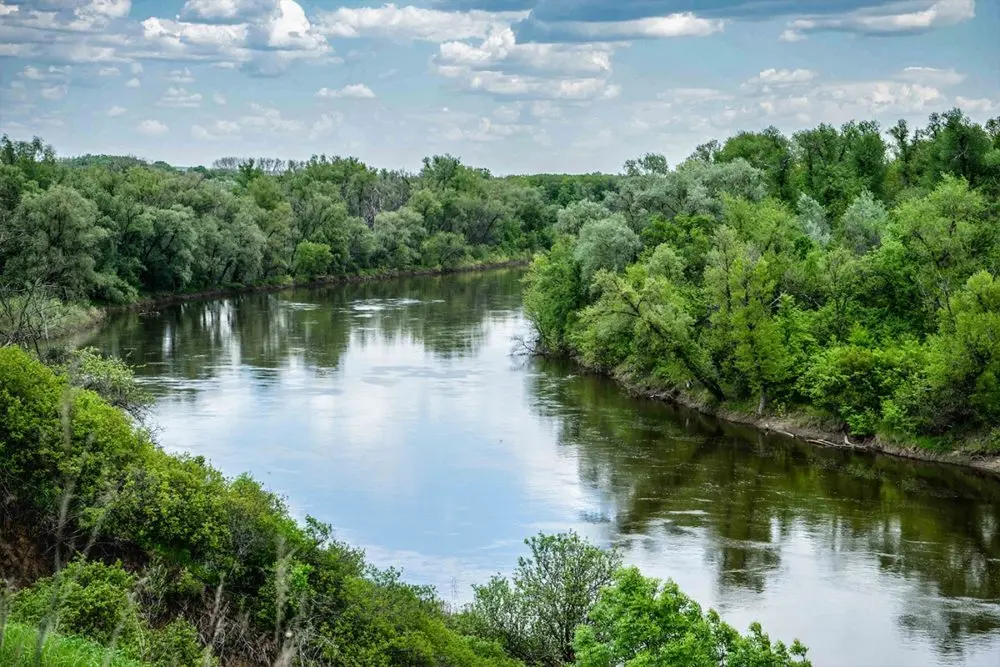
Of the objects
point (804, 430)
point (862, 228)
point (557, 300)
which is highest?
point (862, 228)

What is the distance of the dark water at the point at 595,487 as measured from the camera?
27.0 metres

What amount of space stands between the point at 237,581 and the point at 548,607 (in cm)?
604

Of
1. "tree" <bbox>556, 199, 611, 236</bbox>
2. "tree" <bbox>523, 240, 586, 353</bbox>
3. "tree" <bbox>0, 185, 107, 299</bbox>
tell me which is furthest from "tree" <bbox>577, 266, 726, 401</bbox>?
"tree" <bbox>0, 185, 107, 299</bbox>

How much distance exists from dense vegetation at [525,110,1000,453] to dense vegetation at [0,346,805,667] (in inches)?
919

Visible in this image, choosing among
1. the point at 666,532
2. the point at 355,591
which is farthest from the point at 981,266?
the point at 355,591

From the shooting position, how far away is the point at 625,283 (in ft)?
166

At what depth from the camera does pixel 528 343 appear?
63.8 m

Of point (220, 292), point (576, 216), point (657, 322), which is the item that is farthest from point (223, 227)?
point (657, 322)

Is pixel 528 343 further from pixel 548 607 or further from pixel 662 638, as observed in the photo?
pixel 662 638

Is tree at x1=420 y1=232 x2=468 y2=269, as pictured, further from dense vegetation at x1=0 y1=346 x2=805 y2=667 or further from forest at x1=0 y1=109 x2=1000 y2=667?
dense vegetation at x1=0 y1=346 x2=805 y2=667

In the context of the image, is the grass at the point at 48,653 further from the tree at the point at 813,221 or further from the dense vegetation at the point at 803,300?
the tree at the point at 813,221

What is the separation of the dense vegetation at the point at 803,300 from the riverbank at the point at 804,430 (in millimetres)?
338

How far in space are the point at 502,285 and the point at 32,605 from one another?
84903mm

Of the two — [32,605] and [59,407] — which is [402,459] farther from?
[32,605]
